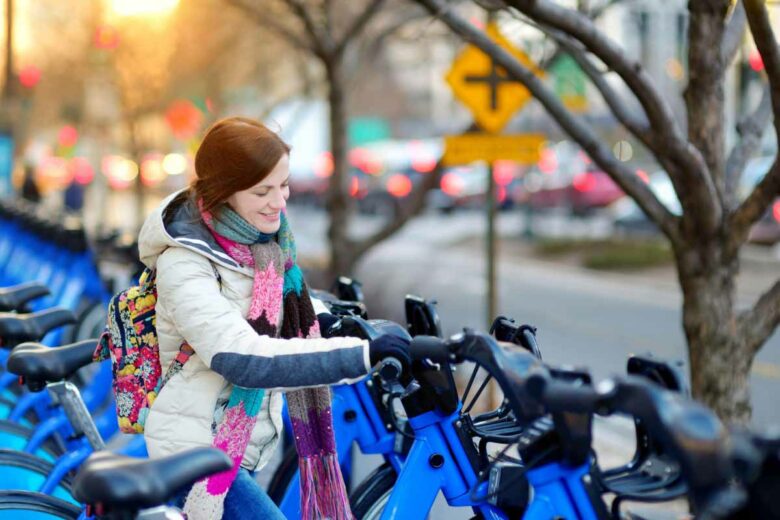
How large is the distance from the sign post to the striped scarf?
18.3 feet

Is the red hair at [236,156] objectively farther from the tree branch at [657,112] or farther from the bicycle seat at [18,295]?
the bicycle seat at [18,295]

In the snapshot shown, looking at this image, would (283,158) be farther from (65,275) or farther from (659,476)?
(65,275)

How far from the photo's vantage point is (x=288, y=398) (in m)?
3.12

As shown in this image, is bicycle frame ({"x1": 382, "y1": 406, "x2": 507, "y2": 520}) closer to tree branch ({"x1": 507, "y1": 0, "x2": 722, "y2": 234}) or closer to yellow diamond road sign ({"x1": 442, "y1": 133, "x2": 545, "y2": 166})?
tree branch ({"x1": 507, "y1": 0, "x2": 722, "y2": 234})

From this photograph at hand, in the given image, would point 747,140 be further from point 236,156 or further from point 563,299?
point 563,299

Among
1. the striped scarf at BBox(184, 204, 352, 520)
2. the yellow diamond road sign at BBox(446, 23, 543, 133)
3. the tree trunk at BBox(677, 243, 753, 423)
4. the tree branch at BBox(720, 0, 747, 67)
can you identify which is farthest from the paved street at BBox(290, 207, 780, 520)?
the tree branch at BBox(720, 0, 747, 67)

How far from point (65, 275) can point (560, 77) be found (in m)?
7.70

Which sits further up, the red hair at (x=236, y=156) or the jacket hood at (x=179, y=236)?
the red hair at (x=236, y=156)

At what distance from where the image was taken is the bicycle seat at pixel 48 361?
347 centimetres

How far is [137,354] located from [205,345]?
279 mm

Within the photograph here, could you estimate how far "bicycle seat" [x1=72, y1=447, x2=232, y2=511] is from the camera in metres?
2.16

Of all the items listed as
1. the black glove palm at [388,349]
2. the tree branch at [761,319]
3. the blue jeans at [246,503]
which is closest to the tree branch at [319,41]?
the tree branch at [761,319]

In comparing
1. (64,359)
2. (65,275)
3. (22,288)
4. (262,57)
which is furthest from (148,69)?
(64,359)

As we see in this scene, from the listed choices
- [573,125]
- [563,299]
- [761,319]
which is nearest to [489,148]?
[573,125]
